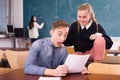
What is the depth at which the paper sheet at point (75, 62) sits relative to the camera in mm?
2043

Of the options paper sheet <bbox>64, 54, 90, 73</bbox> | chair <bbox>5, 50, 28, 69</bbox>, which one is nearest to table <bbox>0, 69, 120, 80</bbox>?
paper sheet <bbox>64, 54, 90, 73</bbox>

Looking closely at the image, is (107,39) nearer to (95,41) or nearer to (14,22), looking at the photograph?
(95,41)

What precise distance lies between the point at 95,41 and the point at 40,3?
6207 mm

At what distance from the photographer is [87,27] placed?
2975 mm

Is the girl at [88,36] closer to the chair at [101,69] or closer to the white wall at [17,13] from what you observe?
the chair at [101,69]

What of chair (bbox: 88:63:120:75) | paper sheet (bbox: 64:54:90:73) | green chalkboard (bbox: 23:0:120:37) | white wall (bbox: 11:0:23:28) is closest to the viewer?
paper sheet (bbox: 64:54:90:73)

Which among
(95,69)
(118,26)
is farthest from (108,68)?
(118,26)

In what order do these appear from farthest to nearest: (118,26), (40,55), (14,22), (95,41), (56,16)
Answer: (14,22)
(56,16)
(118,26)
(95,41)
(40,55)

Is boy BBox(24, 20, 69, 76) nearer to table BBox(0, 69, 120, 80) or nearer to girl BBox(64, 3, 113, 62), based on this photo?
table BBox(0, 69, 120, 80)

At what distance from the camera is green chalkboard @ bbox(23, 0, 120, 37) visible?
7.57 meters

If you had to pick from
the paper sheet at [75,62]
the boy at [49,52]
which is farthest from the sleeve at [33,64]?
the paper sheet at [75,62]

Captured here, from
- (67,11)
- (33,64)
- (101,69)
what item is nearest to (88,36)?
(101,69)

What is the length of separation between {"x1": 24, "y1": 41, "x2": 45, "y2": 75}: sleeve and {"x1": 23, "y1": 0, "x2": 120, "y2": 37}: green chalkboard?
18.5 feet

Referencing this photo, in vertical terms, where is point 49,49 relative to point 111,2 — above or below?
below
